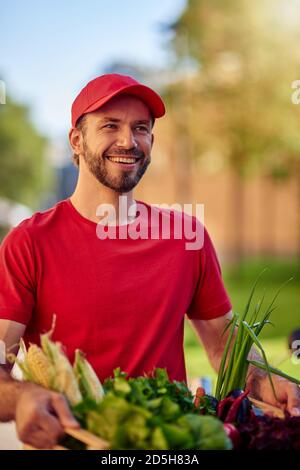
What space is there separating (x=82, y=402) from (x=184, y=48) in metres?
16.9

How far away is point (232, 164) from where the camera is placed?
63.2 feet

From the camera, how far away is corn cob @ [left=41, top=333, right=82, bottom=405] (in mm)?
2018

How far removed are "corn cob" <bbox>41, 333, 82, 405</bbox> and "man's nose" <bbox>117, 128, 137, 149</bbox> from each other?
0.71m

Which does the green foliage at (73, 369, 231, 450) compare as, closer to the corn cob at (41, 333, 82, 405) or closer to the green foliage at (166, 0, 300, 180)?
the corn cob at (41, 333, 82, 405)

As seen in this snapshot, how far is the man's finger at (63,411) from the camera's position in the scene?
191cm

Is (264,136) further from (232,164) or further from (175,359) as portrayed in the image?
(175,359)

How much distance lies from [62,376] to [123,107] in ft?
3.00

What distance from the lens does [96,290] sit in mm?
2559

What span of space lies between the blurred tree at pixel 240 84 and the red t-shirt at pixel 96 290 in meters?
14.3

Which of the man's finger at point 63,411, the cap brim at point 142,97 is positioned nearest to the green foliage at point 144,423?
the man's finger at point 63,411

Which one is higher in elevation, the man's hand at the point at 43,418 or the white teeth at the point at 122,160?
the white teeth at the point at 122,160

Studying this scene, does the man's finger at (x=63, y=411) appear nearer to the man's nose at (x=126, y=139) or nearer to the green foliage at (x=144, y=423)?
the green foliage at (x=144, y=423)

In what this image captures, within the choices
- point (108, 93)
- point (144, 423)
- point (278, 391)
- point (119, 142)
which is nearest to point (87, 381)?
point (144, 423)

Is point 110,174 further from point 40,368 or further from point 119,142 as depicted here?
point 40,368
